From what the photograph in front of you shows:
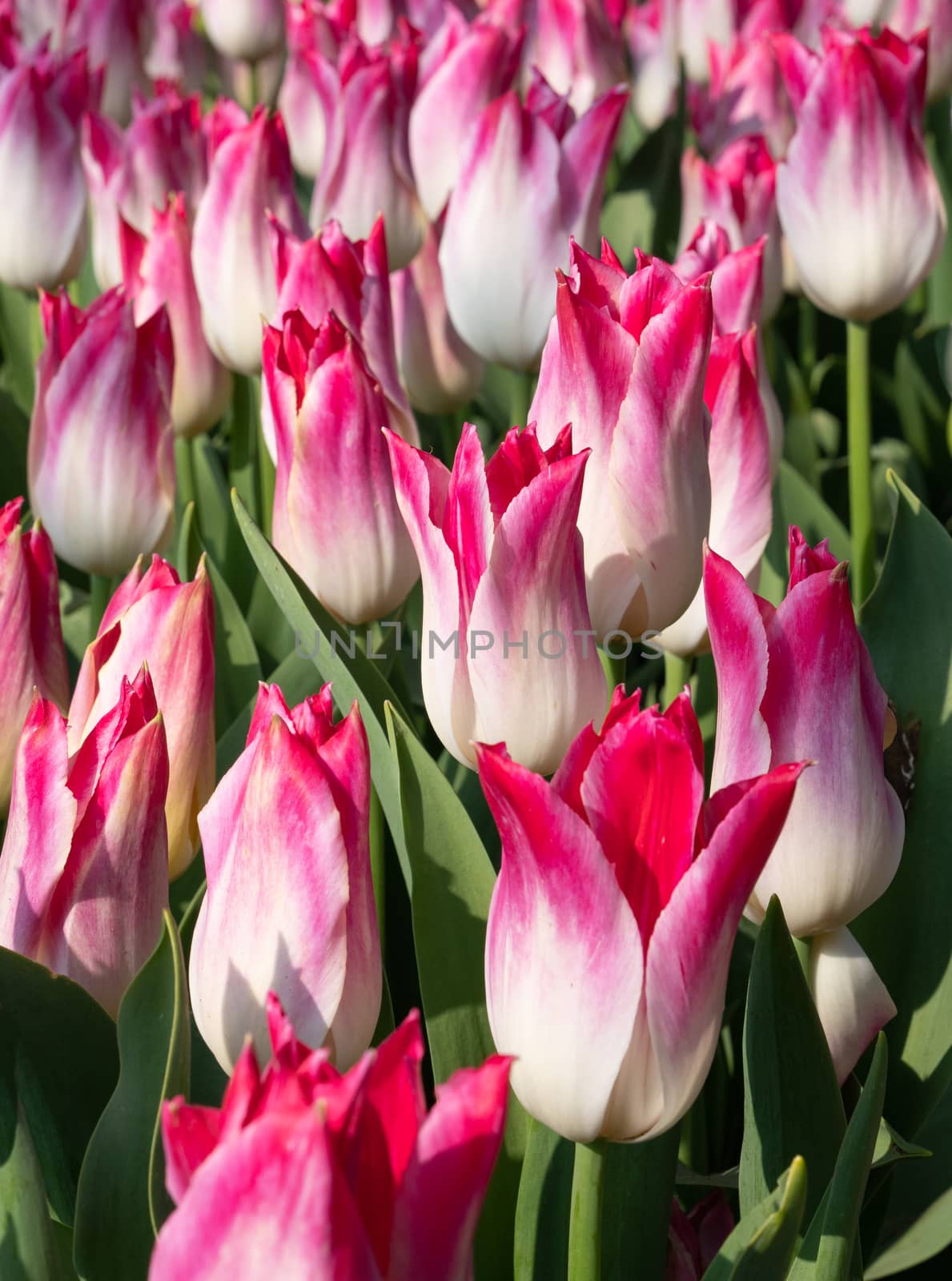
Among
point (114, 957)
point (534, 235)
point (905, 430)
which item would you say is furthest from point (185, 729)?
point (905, 430)

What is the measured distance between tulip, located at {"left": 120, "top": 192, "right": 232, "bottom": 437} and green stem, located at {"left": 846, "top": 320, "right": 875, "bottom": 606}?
0.54 m

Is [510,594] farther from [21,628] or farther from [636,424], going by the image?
[21,628]

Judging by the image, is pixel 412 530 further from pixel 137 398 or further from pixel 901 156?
pixel 901 156

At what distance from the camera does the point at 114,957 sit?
644mm

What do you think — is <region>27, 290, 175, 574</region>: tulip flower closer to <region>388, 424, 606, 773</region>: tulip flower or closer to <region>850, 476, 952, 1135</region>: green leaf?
<region>388, 424, 606, 773</region>: tulip flower

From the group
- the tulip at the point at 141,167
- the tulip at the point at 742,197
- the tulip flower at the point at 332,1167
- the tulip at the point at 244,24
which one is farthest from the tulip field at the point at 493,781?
the tulip at the point at 244,24

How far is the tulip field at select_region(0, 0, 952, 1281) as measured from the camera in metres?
0.47

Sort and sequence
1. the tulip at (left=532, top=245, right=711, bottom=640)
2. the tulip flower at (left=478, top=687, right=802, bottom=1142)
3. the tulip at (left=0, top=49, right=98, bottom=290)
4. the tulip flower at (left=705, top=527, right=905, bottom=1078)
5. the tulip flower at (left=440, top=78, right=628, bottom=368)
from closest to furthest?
the tulip flower at (left=478, top=687, right=802, bottom=1142) < the tulip flower at (left=705, top=527, right=905, bottom=1078) < the tulip at (left=532, top=245, right=711, bottom=640) < the tulip flower at (left=440, top=78, right=628, bottom=368) < the tulip at (left=0, top=49, right=98, bottom=290)

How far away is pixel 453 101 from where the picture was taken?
1469mm

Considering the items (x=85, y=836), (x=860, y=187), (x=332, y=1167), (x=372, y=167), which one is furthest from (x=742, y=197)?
(x=332, y=1167)

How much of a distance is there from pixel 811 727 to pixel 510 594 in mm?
132

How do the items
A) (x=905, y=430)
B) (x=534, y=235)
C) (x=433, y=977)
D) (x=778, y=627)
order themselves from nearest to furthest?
(x=778, y=627) → (x=433, y=977) → (x=534, y=235) → (x=905, y=430)

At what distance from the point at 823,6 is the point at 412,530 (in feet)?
5.61

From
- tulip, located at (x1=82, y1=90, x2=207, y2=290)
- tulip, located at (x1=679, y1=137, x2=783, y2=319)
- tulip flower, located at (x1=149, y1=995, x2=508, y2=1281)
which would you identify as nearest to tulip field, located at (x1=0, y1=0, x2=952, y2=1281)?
tulip flower, located at (x1=149, y1=995, x2=508, y2=1281)
